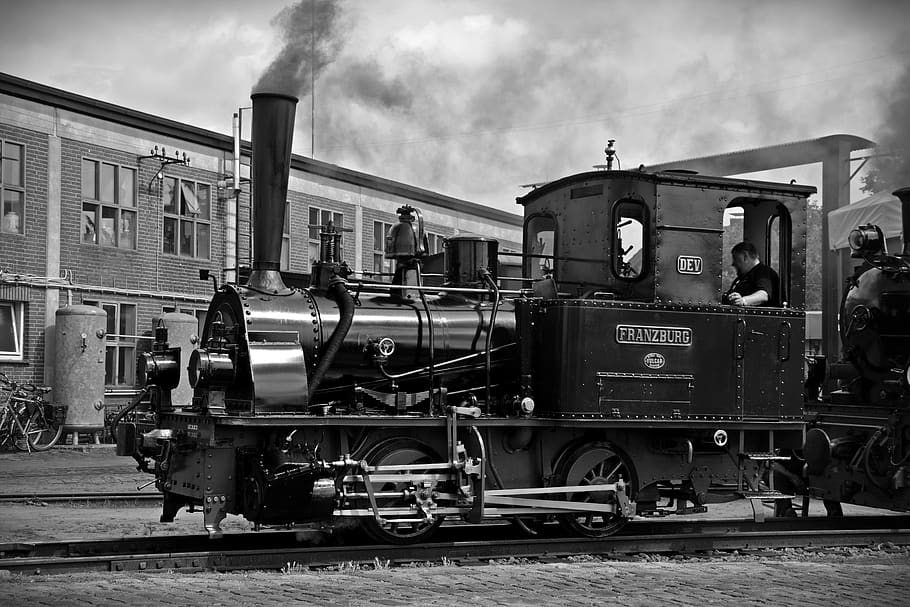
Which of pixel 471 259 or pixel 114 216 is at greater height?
pixel 114 216

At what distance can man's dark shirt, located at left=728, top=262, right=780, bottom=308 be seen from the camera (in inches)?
391

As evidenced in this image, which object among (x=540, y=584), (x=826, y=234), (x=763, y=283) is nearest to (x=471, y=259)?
(x=763, y=283)

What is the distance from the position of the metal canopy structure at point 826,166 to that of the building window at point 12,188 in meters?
11.4

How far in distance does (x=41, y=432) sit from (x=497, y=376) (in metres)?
12.8

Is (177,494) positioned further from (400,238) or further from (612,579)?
(612,579)

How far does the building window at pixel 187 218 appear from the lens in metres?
22.8

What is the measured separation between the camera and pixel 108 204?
69.8 feet

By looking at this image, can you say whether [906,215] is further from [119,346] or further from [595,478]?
[119,346]

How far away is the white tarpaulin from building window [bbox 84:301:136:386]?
523 inches

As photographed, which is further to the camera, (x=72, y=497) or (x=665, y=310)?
(x=72, y=497)

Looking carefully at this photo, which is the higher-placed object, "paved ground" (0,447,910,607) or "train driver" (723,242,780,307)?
"train driver" (723,242,780,307)

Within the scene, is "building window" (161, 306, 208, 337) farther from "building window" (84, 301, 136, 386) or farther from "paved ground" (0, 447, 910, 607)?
"paved ground" (0, 447, 910, 607)

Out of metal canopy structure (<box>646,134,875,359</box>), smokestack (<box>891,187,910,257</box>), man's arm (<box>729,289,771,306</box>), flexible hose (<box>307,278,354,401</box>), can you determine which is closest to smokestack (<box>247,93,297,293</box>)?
flexible hose (<box>307,278,354,401</box>)

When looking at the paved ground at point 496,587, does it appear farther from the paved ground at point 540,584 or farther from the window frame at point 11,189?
the window frame at point 11,189
